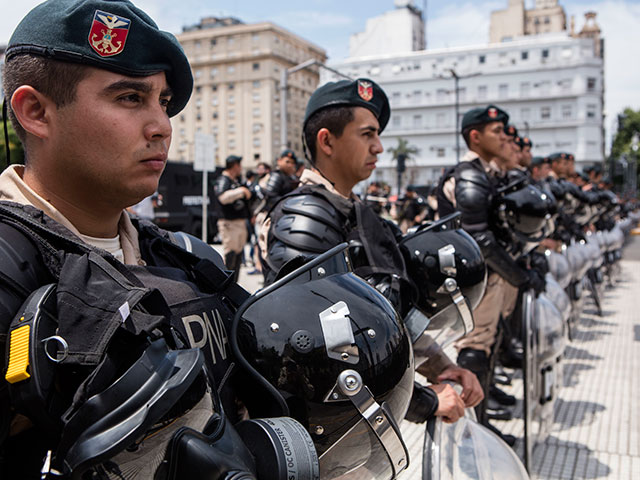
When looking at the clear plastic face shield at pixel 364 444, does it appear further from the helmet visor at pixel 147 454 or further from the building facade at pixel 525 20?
the building facade at pixel 525 20

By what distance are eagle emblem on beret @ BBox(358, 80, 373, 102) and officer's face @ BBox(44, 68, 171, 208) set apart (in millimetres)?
1403

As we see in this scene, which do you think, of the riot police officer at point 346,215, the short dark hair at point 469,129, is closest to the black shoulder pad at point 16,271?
the riot police officer at point 346,215

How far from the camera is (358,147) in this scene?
2617 mm

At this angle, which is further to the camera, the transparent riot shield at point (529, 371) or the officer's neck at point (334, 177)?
the transparent riot shield at point (529, 371)

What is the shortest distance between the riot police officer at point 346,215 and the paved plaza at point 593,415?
1.72 m

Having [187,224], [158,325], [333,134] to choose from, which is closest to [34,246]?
[158,325]

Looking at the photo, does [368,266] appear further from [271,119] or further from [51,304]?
[271,119]

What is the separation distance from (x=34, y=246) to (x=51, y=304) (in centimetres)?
13

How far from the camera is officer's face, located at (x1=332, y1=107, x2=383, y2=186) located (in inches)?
103

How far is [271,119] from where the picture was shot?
253ft

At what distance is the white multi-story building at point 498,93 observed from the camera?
200ft

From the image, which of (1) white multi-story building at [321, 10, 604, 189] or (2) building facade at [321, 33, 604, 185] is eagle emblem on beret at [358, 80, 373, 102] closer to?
(2) building facade at [321, 33, 604, 185]

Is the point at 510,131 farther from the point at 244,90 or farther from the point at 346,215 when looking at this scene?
the point at 244,90

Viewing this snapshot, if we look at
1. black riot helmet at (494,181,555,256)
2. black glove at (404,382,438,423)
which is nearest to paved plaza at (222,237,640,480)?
black riot helmet at (494,181,555,256)
